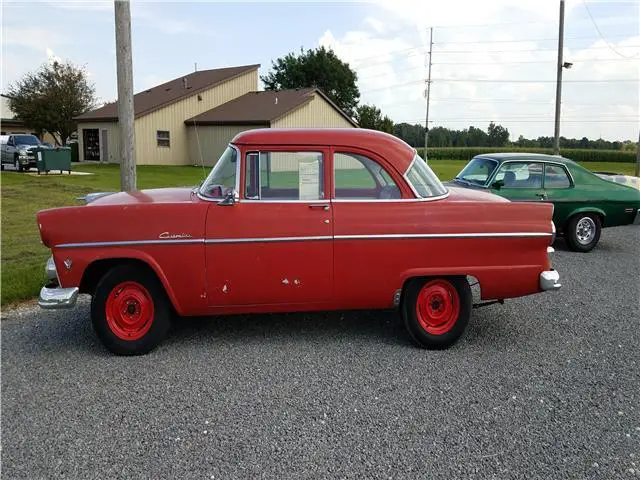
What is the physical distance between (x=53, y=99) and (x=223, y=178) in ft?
139

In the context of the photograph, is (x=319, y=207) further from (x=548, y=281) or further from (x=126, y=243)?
(x=548, y=281)

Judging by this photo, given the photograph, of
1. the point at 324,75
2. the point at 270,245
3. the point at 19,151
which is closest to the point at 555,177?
the point at 270,245

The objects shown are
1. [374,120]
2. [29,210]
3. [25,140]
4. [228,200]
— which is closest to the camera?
[228,200]

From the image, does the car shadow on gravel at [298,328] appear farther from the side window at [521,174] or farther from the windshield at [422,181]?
the side window at [521,174]

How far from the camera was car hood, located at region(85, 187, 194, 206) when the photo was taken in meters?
4.92

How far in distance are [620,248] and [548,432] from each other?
299 inches

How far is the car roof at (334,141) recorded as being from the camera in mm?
4949

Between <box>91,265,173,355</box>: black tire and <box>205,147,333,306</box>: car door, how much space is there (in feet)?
1.50

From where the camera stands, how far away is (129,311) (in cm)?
484

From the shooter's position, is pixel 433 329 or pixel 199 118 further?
pixel 199 118

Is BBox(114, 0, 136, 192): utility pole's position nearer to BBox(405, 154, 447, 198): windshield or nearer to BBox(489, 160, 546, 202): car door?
BBox(405, 154, 447, 198): windshield

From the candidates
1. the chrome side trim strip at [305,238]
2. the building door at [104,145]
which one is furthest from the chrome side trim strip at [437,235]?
the building door at [104,145]

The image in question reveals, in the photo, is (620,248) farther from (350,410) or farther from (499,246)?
(350,410)

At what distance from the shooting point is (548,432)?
354 centimetres
